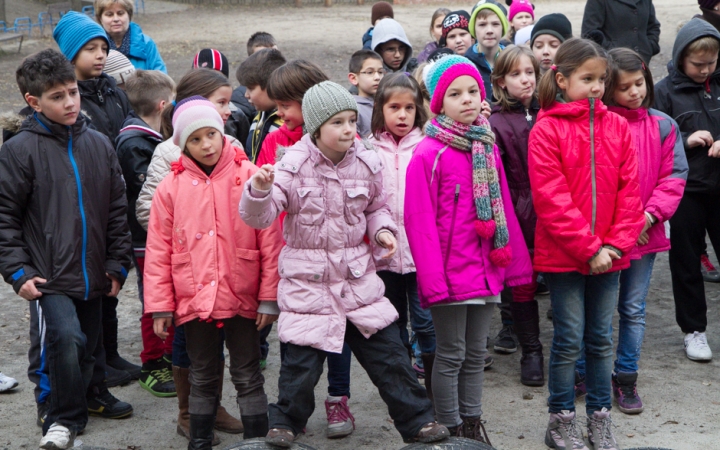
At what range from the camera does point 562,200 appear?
13.5ft

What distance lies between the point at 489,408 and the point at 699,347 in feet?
5.11

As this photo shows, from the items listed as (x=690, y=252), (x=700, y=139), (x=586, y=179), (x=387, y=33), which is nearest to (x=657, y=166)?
(x=700, y=139)

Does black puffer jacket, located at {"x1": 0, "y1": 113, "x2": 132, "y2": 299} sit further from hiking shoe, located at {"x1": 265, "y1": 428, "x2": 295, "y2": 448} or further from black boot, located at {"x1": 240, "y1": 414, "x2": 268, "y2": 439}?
hiking shoe, located at {"x1": 265, "y1": 428, "x2": 295, "y2": 448}

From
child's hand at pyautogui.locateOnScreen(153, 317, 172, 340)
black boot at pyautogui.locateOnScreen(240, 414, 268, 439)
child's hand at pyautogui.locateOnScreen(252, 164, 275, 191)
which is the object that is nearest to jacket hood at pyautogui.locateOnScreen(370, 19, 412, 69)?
child's hand at pyautogui.locateOnScreen(252, 164, 275, 191)

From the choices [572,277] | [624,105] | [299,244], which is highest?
[624,105]

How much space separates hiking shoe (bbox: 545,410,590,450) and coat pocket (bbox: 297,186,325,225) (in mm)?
1613

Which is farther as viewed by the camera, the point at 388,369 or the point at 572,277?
the point at 572,277

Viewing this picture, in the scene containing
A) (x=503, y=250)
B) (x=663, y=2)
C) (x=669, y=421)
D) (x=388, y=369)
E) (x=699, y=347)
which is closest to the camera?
(x=388, y=369)

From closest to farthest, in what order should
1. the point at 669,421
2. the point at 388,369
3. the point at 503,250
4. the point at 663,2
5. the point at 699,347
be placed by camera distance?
the point at 388,369 → the point at 503,250 → the point at 669,421 → the point at 699,347 → the point at 663,2

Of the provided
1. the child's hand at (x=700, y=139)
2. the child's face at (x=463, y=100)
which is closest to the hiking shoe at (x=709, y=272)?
the child's hand at (x=700, y=139)

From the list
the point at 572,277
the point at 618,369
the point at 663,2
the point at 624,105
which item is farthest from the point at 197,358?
the point at 663,2

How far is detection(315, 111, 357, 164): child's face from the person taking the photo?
3.86 m

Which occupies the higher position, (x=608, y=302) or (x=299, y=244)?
(x=299, y=244)

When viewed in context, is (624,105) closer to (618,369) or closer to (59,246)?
(618,369)
